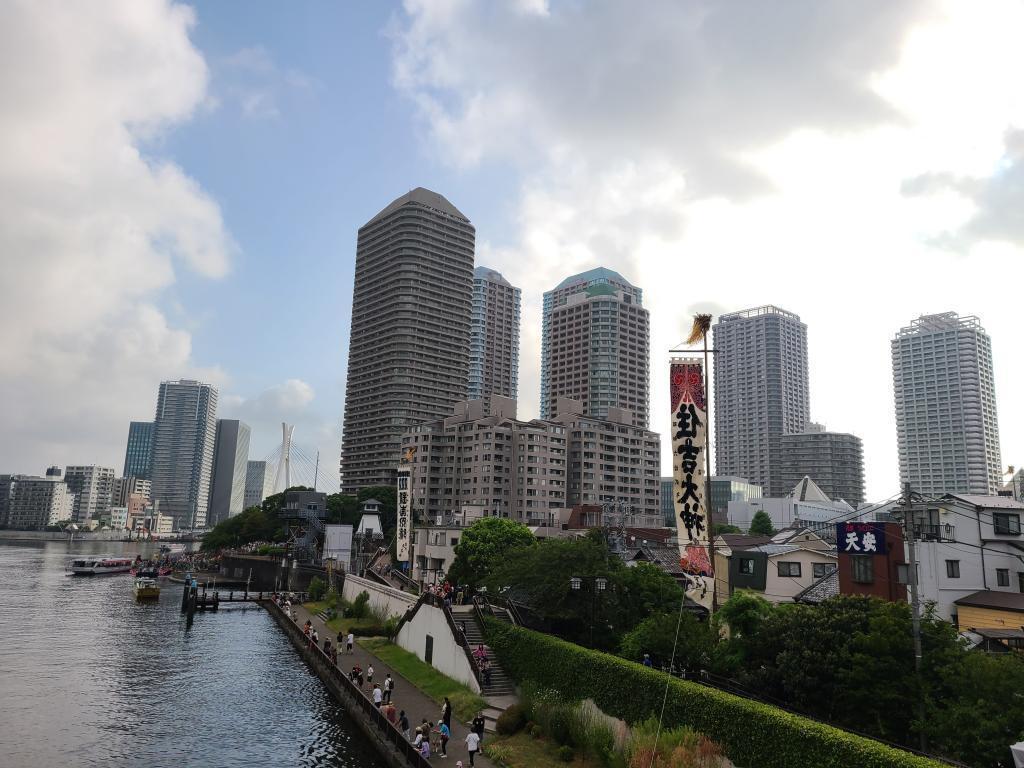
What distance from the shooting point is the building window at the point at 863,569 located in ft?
154

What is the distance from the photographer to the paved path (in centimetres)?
3412

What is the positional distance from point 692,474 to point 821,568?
103 feet

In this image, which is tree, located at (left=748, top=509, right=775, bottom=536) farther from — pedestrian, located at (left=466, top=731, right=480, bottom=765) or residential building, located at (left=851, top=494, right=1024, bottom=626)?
pedestrian, located at (left=466, top=731, right=480, bottom=765)

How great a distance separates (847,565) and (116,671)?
2334 inches

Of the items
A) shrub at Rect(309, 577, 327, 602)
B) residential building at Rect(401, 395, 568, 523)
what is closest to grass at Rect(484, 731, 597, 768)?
shrub at Rect(309, 577, 327, 602)

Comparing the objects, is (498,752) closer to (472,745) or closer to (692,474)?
(472,745)

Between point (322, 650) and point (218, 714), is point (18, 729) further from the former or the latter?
point (322, 650)

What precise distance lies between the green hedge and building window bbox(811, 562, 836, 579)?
26.7 meters

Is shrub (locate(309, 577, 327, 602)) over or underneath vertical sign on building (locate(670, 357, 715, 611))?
underneath

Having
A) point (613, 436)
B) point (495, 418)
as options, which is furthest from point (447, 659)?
point (613, 436)

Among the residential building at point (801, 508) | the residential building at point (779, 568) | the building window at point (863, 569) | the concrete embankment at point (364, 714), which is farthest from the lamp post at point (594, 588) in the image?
the residential building at point (801, 508)

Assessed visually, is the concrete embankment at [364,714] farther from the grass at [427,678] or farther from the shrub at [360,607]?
the shrub at [360,607]

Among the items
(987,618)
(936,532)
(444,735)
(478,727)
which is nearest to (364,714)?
(444,735)

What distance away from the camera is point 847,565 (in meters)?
48.6
